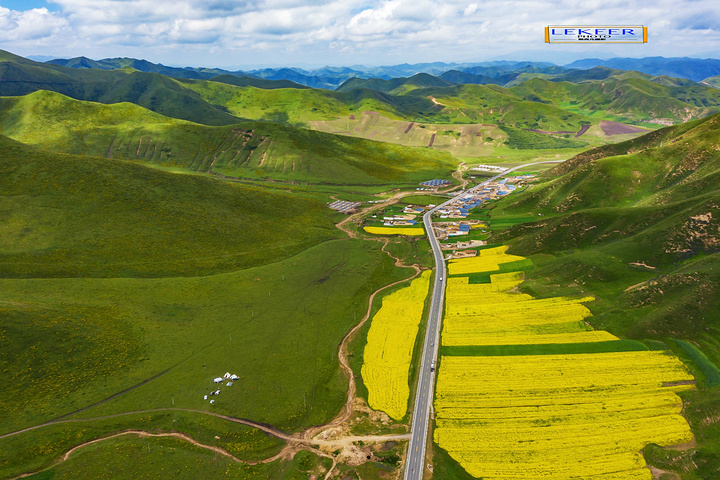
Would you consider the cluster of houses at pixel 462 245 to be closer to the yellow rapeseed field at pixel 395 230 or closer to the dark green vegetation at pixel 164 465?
the yellow rapeseed field at pixel 395 230

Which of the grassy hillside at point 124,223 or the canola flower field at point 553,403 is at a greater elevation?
the grassy hillside at point 124,223

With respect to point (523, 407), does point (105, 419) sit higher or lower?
higher

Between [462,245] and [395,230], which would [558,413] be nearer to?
[462,245]

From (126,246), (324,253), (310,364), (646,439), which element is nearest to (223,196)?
(126,246)

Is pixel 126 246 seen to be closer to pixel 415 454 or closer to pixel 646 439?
pixel 415 454

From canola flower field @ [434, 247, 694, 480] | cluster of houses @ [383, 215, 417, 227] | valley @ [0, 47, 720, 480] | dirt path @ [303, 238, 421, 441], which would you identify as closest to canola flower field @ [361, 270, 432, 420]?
valley @ [0, 47, 720, 480]

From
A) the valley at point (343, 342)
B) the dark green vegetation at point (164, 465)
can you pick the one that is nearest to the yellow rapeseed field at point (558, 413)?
the valley at point (343, 342)
